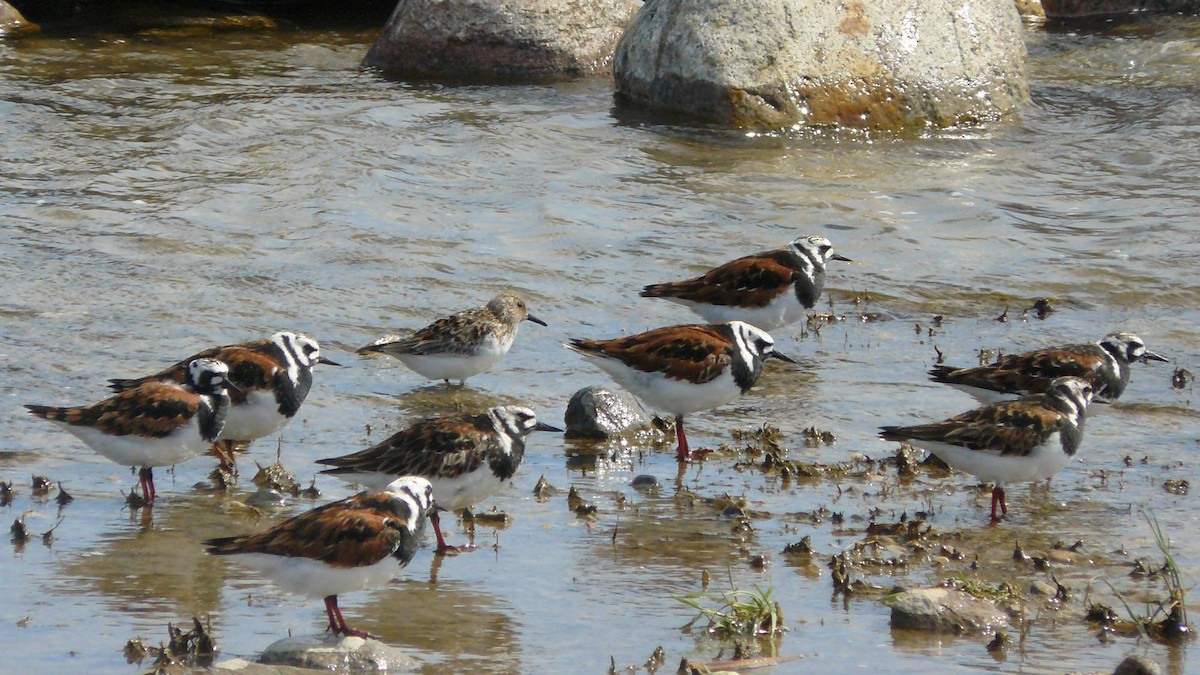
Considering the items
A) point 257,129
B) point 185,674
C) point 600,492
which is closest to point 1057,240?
point 600,492

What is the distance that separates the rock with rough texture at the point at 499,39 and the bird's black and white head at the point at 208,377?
11708 mm

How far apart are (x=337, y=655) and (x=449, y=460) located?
195cm

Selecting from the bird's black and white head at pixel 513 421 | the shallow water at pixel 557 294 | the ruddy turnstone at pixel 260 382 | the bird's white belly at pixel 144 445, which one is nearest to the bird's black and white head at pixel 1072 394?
the shallow water at pixel 557 294

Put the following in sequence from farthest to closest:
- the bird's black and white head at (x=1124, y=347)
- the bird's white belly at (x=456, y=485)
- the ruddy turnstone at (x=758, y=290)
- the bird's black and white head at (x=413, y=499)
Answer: the ruddy turnstone at (x=758, y=290)
the bird's black and white head at (x=1124, y=347)
the bird's white belly at (x=456, y=485)
the bird's black and white head at (x=413, y=499)

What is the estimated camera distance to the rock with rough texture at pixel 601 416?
9.68m

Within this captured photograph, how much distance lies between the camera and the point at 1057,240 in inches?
556

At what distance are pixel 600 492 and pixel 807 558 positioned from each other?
1.52 meters

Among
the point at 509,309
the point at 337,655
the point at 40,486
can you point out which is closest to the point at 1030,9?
the point at 509,309

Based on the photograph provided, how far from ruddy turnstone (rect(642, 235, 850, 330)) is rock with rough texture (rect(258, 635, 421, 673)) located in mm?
5897

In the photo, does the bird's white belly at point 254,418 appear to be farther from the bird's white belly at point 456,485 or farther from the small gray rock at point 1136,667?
the small gray rock at point 1136,667

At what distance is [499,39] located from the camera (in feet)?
64.7

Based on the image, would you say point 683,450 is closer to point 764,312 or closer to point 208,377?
point 764,312

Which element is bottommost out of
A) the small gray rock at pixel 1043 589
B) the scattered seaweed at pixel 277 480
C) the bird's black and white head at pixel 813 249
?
the scattered seaweed at pixel 277 480

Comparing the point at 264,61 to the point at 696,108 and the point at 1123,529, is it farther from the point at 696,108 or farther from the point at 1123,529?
the point at 1123,529
